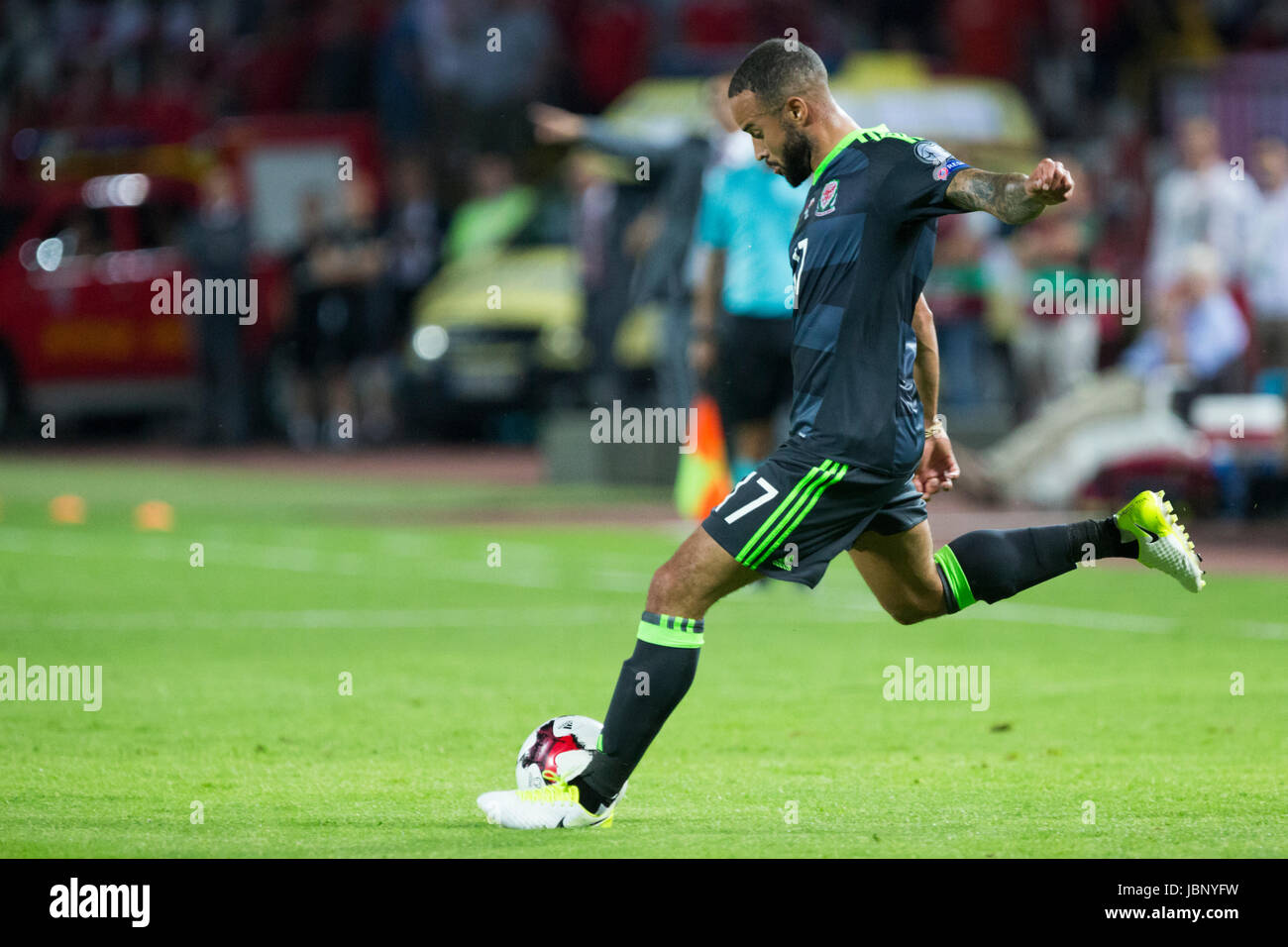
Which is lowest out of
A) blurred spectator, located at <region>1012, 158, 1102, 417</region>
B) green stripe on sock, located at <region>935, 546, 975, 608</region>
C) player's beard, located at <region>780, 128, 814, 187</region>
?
green stripe on sock, located at <region>935, 546, 975, 608</region>

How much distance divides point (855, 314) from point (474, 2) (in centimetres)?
2295

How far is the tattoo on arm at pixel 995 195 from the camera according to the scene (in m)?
6.25

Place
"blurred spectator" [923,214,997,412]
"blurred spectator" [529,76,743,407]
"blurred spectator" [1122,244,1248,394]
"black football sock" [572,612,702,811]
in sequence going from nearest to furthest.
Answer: "black football sock" [572,612,702,811]
"blurred spectator" [529,76,743,407]
"blurred spectator" [1122,244,1248,394]
"blurred spectator" [923,214,997,412]

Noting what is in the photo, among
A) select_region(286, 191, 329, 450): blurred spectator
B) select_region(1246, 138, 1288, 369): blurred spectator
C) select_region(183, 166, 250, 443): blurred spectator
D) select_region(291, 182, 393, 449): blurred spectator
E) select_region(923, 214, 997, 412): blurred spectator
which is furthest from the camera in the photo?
select_region(286, 191, 329, 450): blurred spectator

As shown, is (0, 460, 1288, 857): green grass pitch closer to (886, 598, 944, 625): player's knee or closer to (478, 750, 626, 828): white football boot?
(478, 750, 626, 828): white football boot

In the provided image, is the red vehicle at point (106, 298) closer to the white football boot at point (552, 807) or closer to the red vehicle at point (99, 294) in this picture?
the red vehicle at point (99, 294)

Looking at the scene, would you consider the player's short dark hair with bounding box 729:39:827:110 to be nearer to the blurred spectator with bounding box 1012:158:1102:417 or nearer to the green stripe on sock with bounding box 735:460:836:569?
the green stripe on sock with bounding box 735:460:836:569

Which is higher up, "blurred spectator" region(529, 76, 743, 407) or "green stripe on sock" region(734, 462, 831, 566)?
"blurred spectator" region(529, 76, 743, 407)

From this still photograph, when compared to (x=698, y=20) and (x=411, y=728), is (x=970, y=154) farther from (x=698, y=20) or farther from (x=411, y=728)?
(x=411, y=728)

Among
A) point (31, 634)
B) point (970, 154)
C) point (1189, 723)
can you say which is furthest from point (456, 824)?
point (970, 154)

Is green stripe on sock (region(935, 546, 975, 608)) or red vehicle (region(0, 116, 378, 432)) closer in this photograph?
green stripe on sock (region(935, 546, 975, 608))

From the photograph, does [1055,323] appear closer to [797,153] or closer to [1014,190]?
[797,153]

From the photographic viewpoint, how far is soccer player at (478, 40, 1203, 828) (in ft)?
21.6

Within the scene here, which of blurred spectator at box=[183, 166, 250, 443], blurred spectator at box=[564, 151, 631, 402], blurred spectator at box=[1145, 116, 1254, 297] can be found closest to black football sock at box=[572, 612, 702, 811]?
blurred spectator at box=[1145, 116, 1254, 297]
